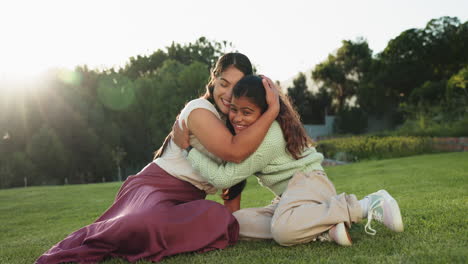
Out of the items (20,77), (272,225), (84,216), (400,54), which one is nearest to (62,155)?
(20,77)

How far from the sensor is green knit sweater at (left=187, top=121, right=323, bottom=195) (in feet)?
9.45

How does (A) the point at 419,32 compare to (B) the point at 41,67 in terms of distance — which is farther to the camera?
(A) the point at 419,32

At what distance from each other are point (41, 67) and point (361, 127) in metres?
24.4

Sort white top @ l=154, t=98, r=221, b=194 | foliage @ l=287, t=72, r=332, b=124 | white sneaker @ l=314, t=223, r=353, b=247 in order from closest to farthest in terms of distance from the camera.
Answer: white sneaker @ l=314, t=223, r=353, b=247, white top @ l=154, t=98, r=221, b=194, foliage @ l=287, t=72, r=332, b=124

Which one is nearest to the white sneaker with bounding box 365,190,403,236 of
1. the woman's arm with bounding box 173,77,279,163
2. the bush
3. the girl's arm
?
the girl's arm

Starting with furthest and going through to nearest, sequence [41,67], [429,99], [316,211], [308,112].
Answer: [308,112] → [429,99] → [41,67] → [316,211]

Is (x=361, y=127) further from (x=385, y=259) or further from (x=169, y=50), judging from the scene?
(x=385, y=259)

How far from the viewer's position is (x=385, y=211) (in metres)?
2.73

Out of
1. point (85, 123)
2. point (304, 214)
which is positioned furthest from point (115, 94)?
point (304, 214)

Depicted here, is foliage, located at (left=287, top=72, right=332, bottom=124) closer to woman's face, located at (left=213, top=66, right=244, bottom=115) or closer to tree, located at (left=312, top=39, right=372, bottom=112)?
tree, located at (left=312, top=39, right=372, bottom=112)

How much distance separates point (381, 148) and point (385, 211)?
43.3ft

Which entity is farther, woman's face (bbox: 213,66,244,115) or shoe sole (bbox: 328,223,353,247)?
woman's face (bbox: 213,66,244,115)

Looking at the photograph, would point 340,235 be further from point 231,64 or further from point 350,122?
point 350,122

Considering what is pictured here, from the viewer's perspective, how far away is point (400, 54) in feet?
111
